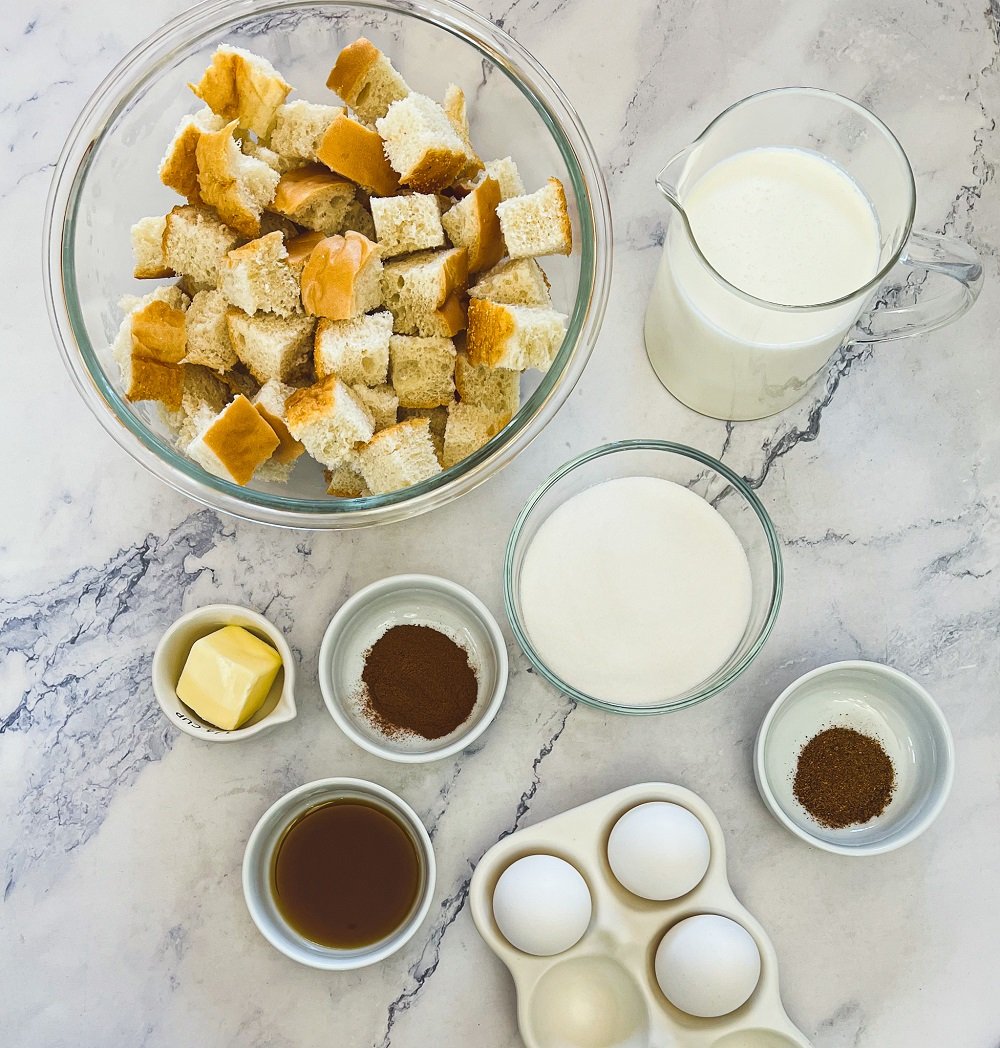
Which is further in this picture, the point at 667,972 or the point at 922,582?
the point at 922,582

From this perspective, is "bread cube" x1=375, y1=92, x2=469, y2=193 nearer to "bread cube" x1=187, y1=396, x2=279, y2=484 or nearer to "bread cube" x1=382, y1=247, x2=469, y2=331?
"bread cube" x1=382, y1=247, x2=469, y2=331

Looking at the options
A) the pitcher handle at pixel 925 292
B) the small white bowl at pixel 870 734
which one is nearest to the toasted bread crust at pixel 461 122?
the pitcher handle at pixel 925 292

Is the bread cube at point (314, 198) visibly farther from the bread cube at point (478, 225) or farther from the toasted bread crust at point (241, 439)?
the toasted bread crust at point (241, 439)

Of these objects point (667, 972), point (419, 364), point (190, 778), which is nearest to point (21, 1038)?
point (190, 778)

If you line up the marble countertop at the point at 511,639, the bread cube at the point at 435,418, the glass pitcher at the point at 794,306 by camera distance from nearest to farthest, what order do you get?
the glass pitcher at the point at 794,306 < the bread cube at the point at 435,418 < the marble countertop at the point at 511,639

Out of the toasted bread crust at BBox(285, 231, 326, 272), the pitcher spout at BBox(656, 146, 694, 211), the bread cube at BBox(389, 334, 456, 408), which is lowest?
the bread cube at BBox(389, 334, 456, 408)

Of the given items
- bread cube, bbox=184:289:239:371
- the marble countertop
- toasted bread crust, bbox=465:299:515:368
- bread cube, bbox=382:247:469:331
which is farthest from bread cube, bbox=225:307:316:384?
the marble countertop

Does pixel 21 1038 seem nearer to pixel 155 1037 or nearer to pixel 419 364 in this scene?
pixel 155 1037
